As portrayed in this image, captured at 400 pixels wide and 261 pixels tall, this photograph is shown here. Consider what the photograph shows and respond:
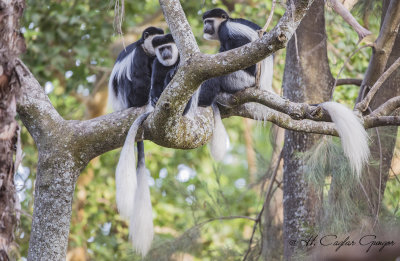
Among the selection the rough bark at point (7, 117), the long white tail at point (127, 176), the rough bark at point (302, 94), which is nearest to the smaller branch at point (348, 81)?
the rough bark at point (302, 94)

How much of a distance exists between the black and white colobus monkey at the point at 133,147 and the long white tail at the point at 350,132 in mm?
814

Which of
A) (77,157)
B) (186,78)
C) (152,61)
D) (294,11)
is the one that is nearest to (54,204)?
(77,157)

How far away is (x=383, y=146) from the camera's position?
9.45 feet

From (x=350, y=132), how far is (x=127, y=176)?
0.99 m

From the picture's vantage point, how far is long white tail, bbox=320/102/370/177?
→ 205 centimetres

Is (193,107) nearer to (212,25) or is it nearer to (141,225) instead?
(141,225)

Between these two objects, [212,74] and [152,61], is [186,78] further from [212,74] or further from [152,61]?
[152,61]

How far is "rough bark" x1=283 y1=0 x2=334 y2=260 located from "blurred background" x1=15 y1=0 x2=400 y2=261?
0.34m

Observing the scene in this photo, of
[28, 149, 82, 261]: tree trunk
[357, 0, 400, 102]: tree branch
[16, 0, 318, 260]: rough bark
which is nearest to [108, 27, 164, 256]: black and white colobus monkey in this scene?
[16, 0, 318, 260]: rough bark

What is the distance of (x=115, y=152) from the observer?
5.40m

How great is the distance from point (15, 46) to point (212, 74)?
2.73 ft

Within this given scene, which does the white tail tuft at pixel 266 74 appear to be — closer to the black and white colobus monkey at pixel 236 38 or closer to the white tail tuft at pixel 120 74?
the black and white colobus monkey at pixel 236 38

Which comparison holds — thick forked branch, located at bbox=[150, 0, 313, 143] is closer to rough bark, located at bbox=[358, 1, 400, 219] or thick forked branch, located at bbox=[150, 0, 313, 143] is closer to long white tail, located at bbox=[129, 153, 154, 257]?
long white tail, located at bbox=[129, 153, 154, 257]

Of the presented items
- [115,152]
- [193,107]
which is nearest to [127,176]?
[193,107]
